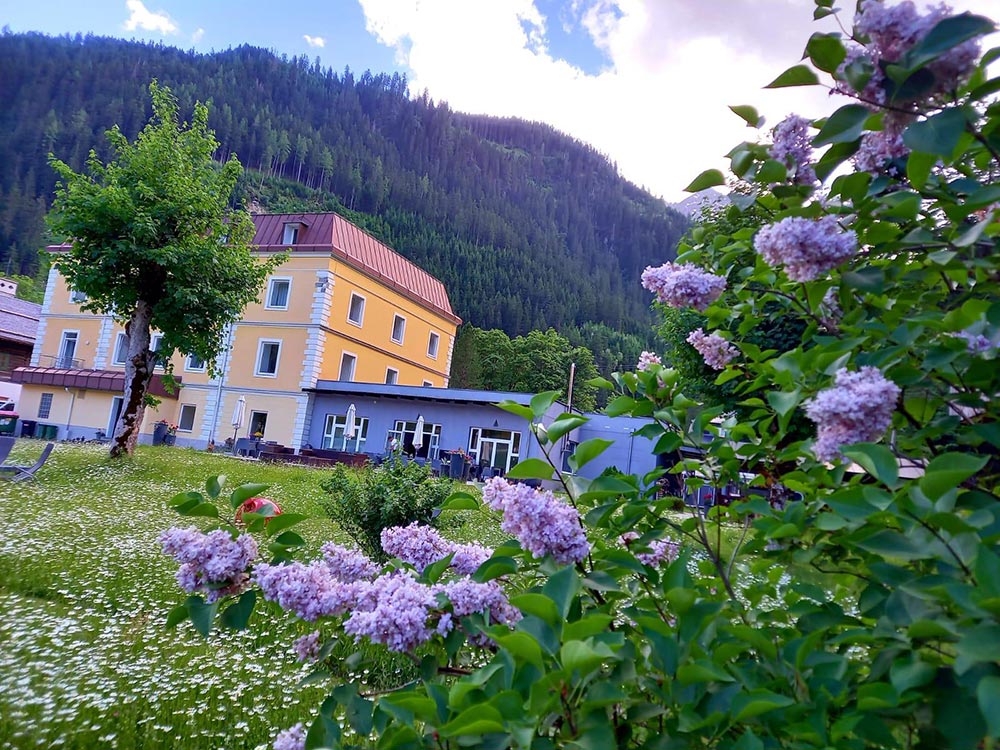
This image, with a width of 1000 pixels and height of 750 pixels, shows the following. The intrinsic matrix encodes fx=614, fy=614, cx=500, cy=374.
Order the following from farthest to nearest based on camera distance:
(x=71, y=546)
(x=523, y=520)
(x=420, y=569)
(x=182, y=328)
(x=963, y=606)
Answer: (x=182, y=328) < (x=71, y=546) < (x=420, y=569) < (x=523, y=520) < (x=963, y=606)

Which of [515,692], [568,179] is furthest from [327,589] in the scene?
[568,179]

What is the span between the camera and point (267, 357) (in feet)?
94.3

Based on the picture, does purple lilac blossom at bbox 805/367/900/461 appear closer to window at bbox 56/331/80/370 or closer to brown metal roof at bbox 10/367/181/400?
brown metal roof at bbox 10/367/181/400

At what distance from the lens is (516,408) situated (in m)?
1.25

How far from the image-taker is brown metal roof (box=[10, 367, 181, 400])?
28.3 m

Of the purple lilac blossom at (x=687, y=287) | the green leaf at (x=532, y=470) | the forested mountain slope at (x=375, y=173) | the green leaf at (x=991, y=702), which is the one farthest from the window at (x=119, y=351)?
the forested mountain slope at (x=375, y=173)

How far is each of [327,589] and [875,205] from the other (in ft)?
4.45

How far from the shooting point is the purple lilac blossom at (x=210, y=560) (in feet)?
4.09

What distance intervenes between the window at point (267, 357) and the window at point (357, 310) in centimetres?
365

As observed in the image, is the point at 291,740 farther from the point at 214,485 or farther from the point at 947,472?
the point at 947,472

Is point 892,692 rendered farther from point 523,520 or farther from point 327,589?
point 327,589

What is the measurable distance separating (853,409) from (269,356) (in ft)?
98.4

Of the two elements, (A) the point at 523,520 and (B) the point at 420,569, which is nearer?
(A) the point at 523,520

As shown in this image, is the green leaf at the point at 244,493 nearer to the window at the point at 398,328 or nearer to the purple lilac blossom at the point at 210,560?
the purple lilac blossom at the point at 210,560
